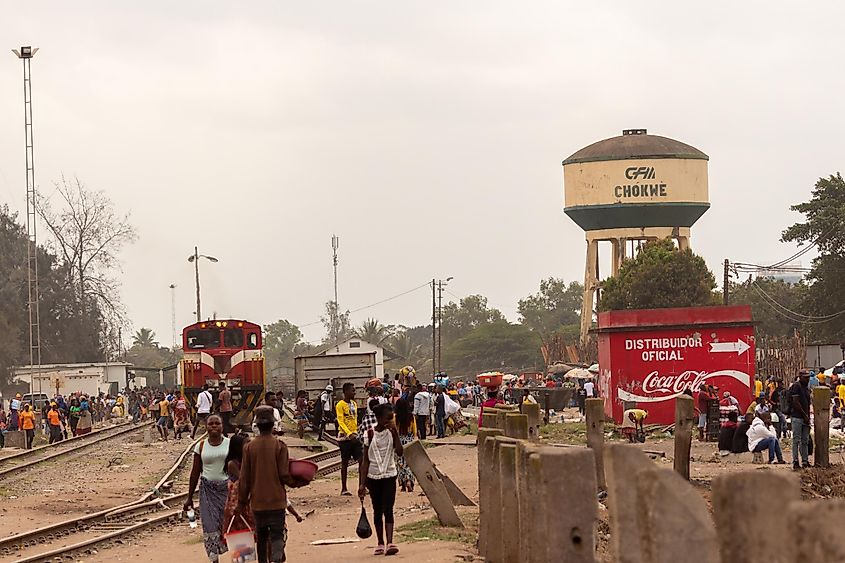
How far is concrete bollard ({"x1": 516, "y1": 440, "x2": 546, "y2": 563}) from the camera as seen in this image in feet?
26.4

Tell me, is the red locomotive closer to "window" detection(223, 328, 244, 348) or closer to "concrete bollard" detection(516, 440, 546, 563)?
"window" detection(223, 328, 244, 348)

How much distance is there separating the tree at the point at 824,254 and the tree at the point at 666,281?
16.5ft

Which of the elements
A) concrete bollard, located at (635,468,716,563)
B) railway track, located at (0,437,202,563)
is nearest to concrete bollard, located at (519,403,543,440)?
railway track, located at (0,437,202,563)

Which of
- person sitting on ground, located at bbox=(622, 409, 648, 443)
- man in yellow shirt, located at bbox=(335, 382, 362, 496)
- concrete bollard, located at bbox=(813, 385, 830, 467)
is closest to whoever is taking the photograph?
man in yellow shirt, located at bbox=(335, 382, 362, 496)

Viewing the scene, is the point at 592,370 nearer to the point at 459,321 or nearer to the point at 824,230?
the point at 824,230

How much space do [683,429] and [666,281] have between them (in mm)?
56214

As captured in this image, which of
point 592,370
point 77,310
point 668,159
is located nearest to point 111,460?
point 592,370

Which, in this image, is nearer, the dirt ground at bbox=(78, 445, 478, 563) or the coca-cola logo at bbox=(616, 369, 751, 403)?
the dirt ground at bbox=(78, 445, 478, 563)

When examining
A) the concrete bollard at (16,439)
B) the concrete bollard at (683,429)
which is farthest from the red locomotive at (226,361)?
the concrete bollard at (683,429)

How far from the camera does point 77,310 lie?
9419 cm

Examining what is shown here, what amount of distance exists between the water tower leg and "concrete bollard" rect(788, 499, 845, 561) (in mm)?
76851

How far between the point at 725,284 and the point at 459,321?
96521 mm

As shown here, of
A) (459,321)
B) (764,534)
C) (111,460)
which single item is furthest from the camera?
(459,321)

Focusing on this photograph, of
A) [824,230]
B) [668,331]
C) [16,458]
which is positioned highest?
[824,230]
